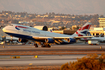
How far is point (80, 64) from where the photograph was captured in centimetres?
2062

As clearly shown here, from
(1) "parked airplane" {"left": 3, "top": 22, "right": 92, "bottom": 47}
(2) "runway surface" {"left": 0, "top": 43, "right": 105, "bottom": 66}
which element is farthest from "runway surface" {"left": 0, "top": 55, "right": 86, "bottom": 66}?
(1) "parked airplane" {"left": 3, "top": 22, "right": 92, "bottom": 47}

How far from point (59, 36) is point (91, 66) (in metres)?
48.0

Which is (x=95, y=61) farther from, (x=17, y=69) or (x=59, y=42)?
(x=59, y=42)

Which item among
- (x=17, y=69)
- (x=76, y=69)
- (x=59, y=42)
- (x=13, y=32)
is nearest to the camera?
(x=76, y=69)

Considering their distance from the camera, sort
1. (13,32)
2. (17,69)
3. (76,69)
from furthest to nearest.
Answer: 1. (13,32)
2. (17,69)
3. (76,69)

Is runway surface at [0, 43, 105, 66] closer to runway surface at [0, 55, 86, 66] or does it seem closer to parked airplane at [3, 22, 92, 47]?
runway surface at [0, 55, 86, 66]

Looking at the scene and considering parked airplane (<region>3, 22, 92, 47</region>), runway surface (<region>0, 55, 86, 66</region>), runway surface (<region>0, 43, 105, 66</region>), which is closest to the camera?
runway surface (<region>0, 55, 86, 66</region>)

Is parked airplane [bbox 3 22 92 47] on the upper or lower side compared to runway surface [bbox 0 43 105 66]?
upper

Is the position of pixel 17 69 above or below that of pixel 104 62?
below

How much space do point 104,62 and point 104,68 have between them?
2.77 ft

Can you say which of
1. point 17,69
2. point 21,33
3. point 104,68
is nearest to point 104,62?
point 104,68

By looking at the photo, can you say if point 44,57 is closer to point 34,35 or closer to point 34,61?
point 34,61

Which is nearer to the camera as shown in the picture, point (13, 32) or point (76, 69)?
point (76, 69)

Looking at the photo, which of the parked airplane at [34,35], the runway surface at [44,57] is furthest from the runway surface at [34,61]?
the parked airplane at [34,35]
